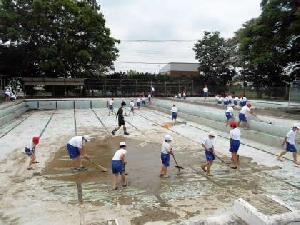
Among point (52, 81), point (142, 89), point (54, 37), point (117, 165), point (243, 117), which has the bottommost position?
point (117, 165)

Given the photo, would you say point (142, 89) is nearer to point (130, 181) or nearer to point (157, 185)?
point (130, 181)

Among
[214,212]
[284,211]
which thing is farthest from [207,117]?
[284,211]

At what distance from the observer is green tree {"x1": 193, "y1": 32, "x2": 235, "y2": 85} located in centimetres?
4709

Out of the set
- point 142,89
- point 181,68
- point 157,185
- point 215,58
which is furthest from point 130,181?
point 181,68

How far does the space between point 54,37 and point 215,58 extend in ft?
76.2

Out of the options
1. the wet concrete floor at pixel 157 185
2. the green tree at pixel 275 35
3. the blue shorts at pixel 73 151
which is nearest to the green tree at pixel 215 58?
the green tree at pixel 275 35

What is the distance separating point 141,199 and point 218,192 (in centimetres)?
203

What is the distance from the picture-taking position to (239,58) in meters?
46.8

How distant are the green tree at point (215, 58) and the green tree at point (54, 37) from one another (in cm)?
1421

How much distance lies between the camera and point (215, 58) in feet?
155

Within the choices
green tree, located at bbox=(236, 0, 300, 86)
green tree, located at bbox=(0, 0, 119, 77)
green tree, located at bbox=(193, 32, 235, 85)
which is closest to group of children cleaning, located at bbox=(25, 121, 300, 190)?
green tree, located at bbox=(236, 0, 300, 86)

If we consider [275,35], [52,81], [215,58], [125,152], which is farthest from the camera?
[215,58]

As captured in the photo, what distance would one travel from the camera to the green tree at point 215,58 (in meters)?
47.1

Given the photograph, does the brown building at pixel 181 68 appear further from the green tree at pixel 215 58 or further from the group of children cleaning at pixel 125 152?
the group of children cleaning at pixel 125 152
